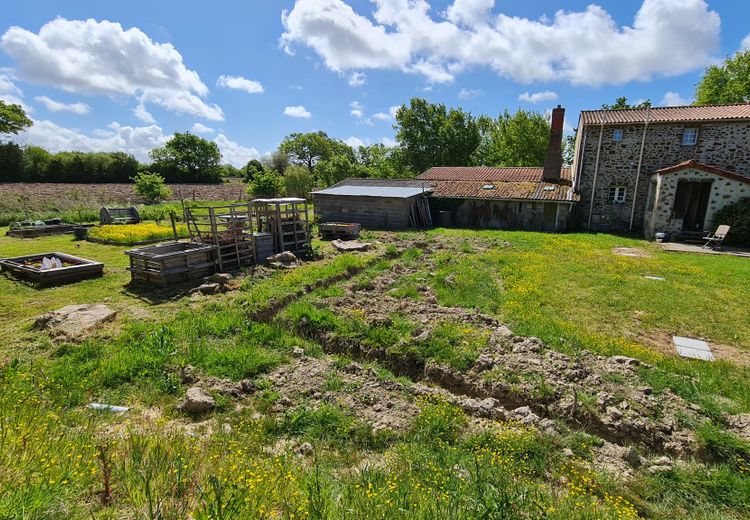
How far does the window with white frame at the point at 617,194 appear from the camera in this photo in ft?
76.0

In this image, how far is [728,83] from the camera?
3272 centimetres

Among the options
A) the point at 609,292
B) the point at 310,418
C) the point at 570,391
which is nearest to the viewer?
the point at 310,418

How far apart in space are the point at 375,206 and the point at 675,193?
1719 cm

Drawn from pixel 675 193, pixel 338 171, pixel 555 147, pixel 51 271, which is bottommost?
pixel 51 271

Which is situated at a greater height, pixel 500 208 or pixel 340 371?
pixel 500 208

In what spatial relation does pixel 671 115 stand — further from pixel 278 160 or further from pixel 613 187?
pixel 278 160

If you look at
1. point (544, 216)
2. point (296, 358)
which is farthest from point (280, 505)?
point (544, 216)

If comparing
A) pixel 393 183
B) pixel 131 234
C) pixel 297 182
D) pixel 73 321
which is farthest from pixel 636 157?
pixel 297 182

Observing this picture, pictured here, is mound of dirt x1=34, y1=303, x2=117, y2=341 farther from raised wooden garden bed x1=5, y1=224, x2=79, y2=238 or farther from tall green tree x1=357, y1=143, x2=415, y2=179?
tall green tree x1=357, y1=143, x2=415, y2=179

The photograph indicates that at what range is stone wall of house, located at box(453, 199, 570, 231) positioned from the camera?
23.5 m

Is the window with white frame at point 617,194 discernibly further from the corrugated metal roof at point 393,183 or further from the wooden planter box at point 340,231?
the wooden planter box at point 340,231

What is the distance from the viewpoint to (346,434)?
4840mm

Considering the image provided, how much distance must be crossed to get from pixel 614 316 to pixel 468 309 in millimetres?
3592

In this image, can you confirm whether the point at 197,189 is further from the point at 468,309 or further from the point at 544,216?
the point at 468,309
